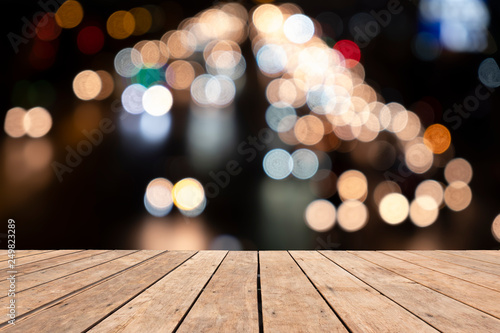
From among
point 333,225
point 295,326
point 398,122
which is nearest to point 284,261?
point 333,225

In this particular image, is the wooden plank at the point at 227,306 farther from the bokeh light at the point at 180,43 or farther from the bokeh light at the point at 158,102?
the bokeh light at the point at 180,43

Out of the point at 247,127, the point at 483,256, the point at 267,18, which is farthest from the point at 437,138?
the point at 267,18

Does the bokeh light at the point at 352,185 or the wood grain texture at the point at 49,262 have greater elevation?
the bokeh light at the point at 352,185

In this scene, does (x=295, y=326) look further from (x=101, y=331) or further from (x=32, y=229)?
(x=32, y=229)

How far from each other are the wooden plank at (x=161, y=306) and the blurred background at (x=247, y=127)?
0.79 meters

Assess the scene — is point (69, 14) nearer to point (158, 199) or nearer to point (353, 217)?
point (158, 199)

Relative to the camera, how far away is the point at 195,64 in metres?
1.89

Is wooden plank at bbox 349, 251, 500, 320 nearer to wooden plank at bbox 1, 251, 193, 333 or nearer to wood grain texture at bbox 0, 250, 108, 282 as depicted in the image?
wooden plank at bbox 1, 251, 193, 333

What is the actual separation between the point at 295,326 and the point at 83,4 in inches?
81.1

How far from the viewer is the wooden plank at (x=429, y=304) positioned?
2.15 ft

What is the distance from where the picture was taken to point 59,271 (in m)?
1.13

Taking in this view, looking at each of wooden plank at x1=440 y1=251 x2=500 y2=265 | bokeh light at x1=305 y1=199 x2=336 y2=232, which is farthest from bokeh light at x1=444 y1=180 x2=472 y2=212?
bokeh light at x1=305 y1=199 x2=336 y2=232

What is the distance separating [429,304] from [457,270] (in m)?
0.53

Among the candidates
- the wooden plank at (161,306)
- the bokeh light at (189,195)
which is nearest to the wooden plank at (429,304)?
the wooden plank at (161,306)
